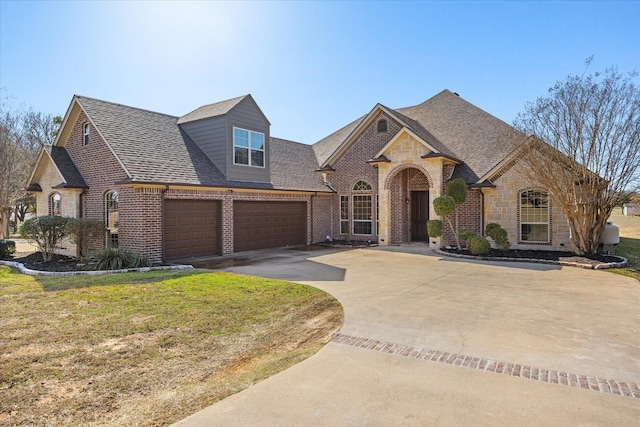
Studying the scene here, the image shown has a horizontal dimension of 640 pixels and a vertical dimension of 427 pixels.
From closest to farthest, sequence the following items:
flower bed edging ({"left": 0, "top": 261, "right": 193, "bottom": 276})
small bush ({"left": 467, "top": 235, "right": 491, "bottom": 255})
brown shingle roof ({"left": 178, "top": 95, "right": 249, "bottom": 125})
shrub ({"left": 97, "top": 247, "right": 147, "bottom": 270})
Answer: flower bed edging ({"left": 0, "top": 261, "right": 193, "bottom": 276})
shrub ({"left": 97, "top": 247, "right": 147, "bottom": 270})
small bush ({"left": 467, "top": 235, "right": 491, "bottom": 255})
brown shingle roof ({"left": 178, "top": 95, "right": 249, "bottom": 125})

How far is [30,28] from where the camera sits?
1155 cm

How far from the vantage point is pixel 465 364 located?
4.48 meters

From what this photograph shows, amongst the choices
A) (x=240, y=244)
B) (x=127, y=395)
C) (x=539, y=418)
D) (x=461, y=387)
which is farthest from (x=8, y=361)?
(x=240, y=244)

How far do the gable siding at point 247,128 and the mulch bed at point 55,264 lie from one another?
5939 mm

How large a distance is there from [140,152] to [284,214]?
684 centimetres

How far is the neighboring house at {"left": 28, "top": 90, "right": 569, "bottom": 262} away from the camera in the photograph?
13.2 m

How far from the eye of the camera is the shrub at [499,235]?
1450cm

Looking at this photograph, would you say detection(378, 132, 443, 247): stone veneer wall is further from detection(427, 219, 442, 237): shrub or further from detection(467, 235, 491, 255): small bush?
detection(467, 235, 491, 255): small bush

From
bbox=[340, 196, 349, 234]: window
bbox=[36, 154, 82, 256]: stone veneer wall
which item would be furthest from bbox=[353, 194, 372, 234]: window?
bbox=[36, 154, 82, 256]: stone veneer wall

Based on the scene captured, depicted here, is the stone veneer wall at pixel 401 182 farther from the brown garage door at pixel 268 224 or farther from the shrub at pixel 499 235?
the brown garage door at pixel 268 224

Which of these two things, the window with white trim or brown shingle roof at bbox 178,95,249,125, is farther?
brown shingle roof at bbox 178,95,249,125

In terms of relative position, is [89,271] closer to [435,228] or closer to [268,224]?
[268,224]

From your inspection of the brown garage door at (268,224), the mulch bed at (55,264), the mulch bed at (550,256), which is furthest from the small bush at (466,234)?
the mulch bed at (55,264)

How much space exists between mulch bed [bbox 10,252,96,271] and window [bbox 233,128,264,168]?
6573 millimetres
